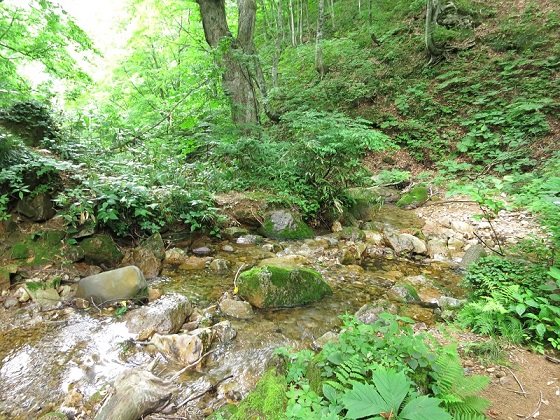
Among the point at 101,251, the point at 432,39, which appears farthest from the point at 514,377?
the point at 432,39

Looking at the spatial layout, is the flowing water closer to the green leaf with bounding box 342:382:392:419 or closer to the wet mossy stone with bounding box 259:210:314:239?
the green leaf with bounding box 342:382:392:419

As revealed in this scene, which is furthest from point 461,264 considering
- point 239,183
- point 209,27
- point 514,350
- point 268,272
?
point 209,27

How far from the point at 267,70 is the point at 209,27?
28.0 feet

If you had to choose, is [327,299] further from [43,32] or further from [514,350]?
[43,32]

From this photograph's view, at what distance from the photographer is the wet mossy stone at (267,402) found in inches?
72.4

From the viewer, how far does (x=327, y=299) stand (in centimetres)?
424

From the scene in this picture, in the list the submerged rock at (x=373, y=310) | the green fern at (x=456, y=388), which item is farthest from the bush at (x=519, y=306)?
the green fern at (x=456, y=388)

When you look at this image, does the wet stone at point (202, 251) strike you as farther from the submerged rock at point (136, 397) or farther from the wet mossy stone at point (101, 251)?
the submerged rock at point (136, 397)

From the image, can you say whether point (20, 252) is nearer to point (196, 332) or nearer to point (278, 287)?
point (196, 332)

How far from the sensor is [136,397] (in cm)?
221

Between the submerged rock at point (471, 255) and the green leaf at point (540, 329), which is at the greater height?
the green leaf at point (540, 329)

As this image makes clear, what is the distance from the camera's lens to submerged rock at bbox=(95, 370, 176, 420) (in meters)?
2.13

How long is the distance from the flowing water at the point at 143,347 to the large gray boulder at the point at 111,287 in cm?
24

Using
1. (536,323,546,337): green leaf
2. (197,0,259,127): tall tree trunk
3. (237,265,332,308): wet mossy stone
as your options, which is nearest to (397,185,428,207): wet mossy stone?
(197,0,259,127): tall tree trunk
